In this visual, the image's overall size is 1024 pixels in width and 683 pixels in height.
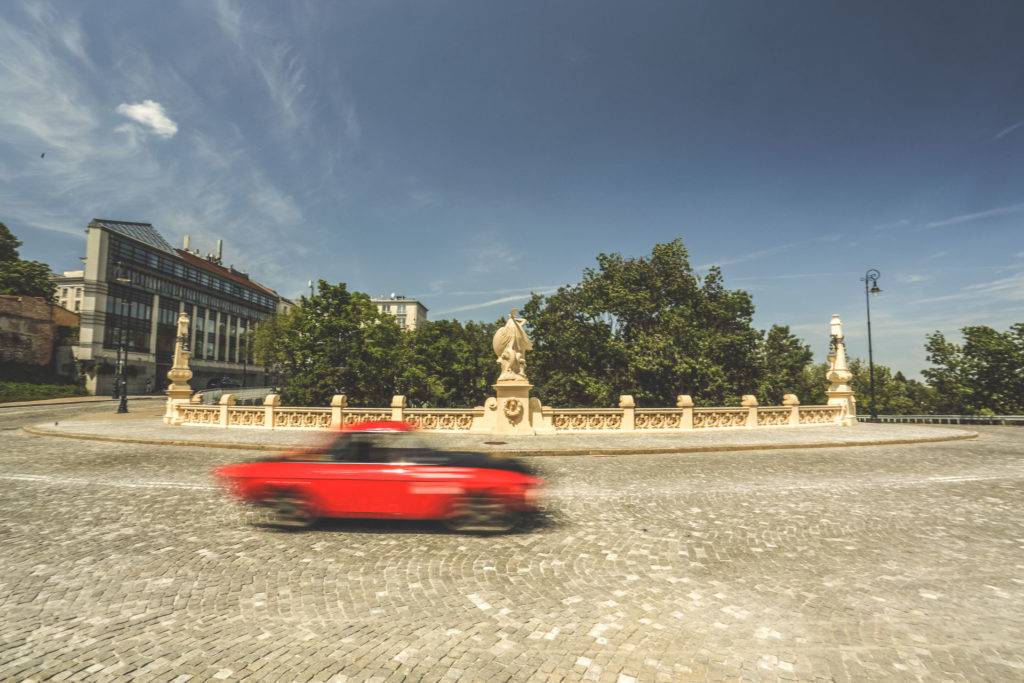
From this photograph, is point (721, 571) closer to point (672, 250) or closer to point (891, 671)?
point (891, 671)

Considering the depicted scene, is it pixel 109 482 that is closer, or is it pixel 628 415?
pixel 109 482

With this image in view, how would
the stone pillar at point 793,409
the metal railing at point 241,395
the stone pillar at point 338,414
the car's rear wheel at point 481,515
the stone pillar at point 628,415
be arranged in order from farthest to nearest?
the metal railing at point 241,395, the stone pillar at point 793,409, the stone pillar at point 338,414, the stone pillar at point 628,415, the car's rear wheel at point 481,515

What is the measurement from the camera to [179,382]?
23656 mm

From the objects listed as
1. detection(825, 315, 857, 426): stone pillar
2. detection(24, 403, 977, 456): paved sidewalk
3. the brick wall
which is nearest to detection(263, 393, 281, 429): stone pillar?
detection(24, 403, 977, 456): paved sidewalk

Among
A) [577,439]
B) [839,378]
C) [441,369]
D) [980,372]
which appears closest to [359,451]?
[577,439]

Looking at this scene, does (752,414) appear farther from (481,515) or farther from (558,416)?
(481,515)

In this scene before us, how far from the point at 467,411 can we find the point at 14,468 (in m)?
12.5

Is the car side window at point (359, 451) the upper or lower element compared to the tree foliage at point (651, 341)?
lower

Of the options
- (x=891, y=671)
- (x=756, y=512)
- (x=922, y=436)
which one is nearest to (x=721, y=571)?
(x=891, y=671)

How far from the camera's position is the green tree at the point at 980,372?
35.5 m

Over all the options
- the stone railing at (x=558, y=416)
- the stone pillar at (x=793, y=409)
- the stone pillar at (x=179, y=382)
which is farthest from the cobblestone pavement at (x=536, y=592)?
the stone pillar at (x=179, y=382)

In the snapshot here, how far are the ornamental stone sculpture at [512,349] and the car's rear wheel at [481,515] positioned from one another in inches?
467

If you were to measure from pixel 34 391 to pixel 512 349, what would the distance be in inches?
1861

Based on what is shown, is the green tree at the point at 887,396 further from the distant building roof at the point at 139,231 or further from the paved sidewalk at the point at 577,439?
the distant building roof at the point at 139,231
